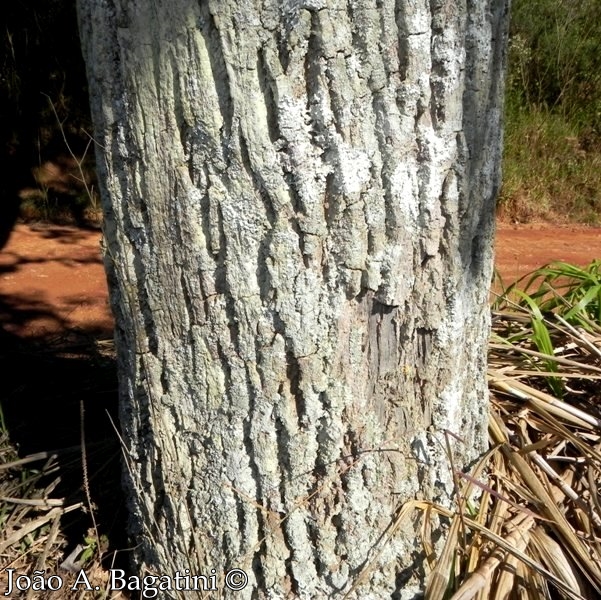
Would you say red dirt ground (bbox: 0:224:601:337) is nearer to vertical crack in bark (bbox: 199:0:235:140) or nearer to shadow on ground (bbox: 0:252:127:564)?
shadow on ground (bbox: 0:252:127:564)

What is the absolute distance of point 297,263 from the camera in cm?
147

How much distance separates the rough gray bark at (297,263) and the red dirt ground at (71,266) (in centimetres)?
358

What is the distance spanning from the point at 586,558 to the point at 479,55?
1.04m

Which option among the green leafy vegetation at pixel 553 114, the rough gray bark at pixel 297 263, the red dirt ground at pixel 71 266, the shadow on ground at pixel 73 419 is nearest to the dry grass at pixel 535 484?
the rough gray bark at pixel 297 263

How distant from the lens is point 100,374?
9.24 feet

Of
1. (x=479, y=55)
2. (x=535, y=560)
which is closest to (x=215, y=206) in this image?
(x=479, y=55)

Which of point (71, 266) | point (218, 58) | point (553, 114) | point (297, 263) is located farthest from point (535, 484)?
point (553, 114)

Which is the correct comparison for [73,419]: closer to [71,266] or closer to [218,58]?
[218,58]

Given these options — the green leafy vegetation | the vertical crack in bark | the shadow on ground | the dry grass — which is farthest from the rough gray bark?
the green leafy vegetation

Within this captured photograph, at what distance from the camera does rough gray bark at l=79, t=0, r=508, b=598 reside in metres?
1.37

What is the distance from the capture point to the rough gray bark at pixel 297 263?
1.37 metres

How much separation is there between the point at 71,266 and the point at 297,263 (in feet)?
17.3

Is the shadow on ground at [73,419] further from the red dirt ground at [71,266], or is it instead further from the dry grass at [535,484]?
the red dirt ground at [71,266]

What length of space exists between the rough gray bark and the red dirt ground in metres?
3.58
